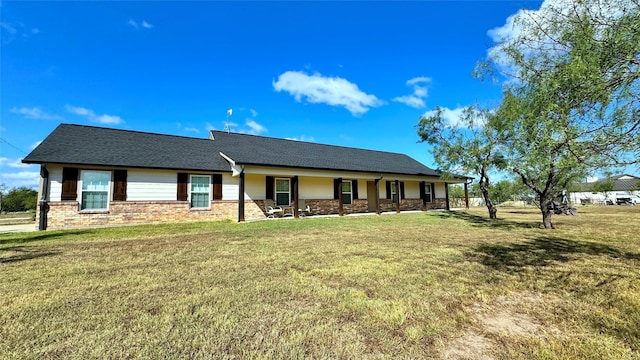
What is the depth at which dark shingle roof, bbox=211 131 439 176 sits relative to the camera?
1410cm

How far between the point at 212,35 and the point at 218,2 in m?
3.43

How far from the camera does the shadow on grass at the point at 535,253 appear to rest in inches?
190

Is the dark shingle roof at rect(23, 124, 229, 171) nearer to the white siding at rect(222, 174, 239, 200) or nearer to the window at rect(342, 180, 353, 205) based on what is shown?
the white siding at rect(222, 174, 239, 200)

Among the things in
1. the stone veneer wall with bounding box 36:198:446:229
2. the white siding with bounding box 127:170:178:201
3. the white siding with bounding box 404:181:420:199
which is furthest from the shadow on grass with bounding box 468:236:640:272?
the white siding with bounding box 404:181:420:199

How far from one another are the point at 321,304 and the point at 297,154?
564 inches

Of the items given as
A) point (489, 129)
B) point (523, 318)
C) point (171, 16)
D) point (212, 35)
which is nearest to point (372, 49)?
point (489, 129)

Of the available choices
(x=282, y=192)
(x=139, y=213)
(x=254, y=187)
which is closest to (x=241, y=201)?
(x=254, y=187)

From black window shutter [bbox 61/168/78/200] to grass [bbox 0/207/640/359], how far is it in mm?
5772

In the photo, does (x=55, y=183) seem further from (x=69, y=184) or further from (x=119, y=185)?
(x=119, y=185)

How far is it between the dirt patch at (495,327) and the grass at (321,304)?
2cm

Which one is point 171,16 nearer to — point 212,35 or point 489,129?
point 212,35

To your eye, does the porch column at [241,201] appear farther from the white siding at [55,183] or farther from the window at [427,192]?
the window at [427,192]

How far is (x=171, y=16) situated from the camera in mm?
11164

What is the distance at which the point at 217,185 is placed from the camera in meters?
13.0
